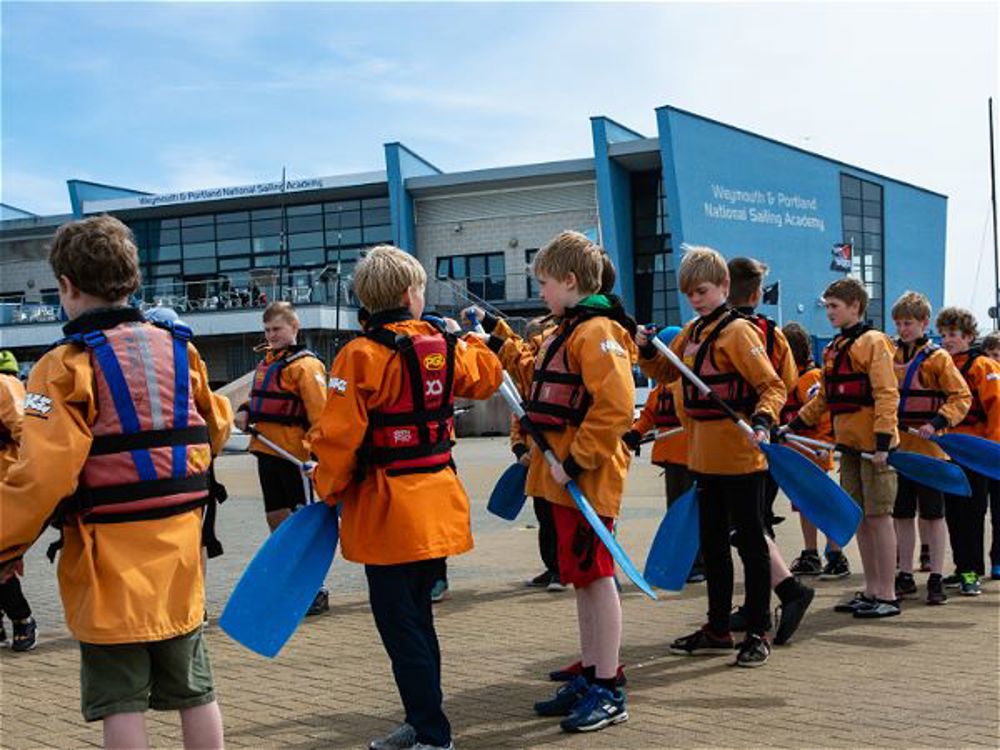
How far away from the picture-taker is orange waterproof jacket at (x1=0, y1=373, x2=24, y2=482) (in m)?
5.83

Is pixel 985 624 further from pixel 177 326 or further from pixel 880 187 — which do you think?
pixel 880 187

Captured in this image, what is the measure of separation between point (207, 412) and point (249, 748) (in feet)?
4.90

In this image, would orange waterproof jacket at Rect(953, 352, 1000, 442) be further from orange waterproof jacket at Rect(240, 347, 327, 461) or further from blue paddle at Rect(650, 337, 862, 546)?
orange waterproof jacket at Rect(240, 347, 327, 461)

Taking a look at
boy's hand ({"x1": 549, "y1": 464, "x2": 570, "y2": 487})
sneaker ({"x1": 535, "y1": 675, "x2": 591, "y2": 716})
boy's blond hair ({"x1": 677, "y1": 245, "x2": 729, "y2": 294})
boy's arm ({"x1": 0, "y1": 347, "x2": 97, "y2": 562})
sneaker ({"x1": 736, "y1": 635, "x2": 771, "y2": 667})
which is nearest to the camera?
boy's arm ({"x1": 0, "y1": 347, "x2": 97, "y2": 562})

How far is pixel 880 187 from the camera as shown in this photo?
49.5 metres

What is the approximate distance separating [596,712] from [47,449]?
2.46m

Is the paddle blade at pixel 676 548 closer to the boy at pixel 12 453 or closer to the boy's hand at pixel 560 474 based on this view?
the boy's hand at pixel 560 474

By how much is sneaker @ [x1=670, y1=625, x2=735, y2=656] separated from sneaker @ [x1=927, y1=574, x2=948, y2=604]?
1948 mm

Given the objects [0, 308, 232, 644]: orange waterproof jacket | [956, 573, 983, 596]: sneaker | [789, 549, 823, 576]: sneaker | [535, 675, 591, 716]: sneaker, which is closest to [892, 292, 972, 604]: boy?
[956, 573, 983, 596]: sneaker

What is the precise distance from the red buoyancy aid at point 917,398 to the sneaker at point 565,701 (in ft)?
11.8

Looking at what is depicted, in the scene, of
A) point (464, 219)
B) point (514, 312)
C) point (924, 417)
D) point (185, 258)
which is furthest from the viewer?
point (185, 258)

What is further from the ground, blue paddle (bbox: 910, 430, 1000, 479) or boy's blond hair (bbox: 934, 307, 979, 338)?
boy's blond hair (bbox: 934, 307, 979, 338)

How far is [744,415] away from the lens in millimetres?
5637

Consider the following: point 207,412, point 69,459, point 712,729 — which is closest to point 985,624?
point 712,729
